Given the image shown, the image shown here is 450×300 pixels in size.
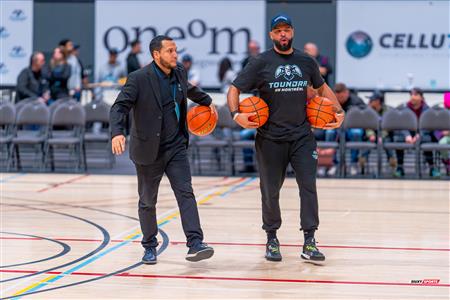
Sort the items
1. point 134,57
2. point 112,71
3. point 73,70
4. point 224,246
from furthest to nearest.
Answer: point 112,71
point 73,70
point 134,57
point 224,246

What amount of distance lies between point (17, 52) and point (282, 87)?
13116 mm

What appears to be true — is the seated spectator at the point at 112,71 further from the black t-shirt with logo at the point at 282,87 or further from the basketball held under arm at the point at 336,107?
the black t-shirt with logo at the point at 282,87

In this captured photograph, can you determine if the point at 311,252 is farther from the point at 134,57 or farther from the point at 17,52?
the point at 17,52

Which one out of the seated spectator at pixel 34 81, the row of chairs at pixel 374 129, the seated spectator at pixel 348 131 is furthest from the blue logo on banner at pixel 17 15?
the seated spectator at pixel 348 131

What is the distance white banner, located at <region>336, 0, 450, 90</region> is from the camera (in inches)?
792

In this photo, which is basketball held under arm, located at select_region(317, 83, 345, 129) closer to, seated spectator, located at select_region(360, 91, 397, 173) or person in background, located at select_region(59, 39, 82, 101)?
seated spectator, located at select_region(360, 91, 397, 173)

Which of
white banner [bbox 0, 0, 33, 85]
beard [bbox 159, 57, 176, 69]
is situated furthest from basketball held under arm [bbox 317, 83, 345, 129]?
white banner [bbox 0, 0, 33, 85]

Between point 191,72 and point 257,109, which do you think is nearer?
point 257,109

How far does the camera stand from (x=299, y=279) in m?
8.10

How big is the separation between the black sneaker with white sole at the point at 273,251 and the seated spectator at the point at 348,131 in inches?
313

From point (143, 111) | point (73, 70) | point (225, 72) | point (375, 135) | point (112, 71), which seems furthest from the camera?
point (112, 71)

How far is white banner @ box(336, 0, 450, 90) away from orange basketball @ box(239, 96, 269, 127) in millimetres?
11619

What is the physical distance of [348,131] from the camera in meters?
16.8
